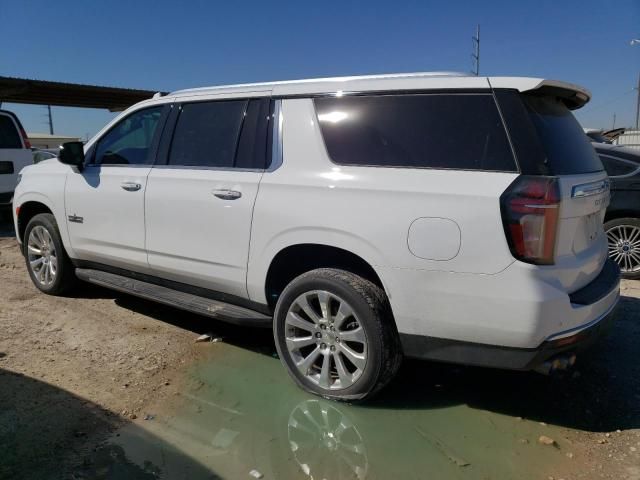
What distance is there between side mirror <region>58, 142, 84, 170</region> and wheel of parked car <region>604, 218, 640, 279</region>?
5.70m

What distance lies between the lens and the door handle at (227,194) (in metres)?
3.57

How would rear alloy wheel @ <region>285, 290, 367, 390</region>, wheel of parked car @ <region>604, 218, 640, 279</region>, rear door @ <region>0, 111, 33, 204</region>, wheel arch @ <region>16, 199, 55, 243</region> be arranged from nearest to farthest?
1. rear alloy wheel @ <region>285, 290, 367, 390</region>
2. wheel arch @ <region>16, 199, 55, 243</region>
3. wheel of parked car @ <region>604, 218, 640, 279</region>
4. rear door @ <region>0, 111, 33, 204</region>

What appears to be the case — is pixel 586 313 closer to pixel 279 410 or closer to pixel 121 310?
pixel 279 410

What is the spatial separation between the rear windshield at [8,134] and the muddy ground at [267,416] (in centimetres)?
625

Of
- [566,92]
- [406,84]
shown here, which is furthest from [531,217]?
[406,84]

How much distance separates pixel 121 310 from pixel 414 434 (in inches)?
124

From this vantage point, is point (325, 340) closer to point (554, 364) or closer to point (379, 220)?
point (379, 220)

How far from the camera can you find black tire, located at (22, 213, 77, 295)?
5098 millimetres

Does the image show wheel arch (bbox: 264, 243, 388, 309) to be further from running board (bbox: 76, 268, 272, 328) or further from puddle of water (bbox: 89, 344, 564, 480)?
puddle of water (bbox: 89, 344, 564, 480)

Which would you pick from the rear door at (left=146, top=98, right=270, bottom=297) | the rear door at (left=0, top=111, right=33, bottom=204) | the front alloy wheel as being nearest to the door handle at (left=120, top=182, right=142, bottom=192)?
Answer: the rear door at (left=146, top=98, right=270, bottom=297)

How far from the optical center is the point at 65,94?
19.0 metres

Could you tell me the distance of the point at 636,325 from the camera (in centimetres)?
462

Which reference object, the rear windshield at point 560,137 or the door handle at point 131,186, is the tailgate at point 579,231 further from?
the door handle at point 131,186

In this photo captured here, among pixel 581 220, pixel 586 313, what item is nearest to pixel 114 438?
pixel 586 313
